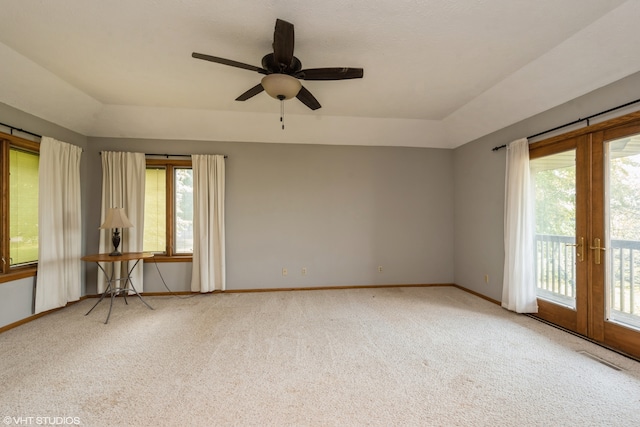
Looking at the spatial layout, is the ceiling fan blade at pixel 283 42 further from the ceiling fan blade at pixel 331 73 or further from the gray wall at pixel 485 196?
the gray wall at pixel 485 196

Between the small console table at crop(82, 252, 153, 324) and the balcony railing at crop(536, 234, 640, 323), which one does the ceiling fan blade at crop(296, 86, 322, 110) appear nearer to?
the small console table at crop(82, 252, 153, 324)

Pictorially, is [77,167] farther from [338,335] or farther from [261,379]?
[338,335]

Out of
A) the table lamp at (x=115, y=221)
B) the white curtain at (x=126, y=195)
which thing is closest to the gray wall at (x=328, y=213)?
the white curtain at (x=126, y=195)

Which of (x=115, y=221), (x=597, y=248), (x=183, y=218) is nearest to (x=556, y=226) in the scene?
(x=597, y=248)

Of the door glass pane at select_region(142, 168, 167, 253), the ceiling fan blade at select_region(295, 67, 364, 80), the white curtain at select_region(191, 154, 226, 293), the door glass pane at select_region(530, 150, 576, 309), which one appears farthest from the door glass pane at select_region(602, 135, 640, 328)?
the door glass pane at select_region(142, 168, 167, 253)

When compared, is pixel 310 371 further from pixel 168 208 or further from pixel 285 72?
pixel 168 208

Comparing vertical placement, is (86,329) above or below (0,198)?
below

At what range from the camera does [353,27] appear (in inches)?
85.0

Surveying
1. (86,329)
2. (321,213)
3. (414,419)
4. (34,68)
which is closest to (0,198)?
(34,68)

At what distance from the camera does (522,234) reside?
3209mm

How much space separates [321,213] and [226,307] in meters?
2.07

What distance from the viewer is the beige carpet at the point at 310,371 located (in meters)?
1.65

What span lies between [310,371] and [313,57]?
2868 millimetres

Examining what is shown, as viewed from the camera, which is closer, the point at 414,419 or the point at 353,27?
the point at 414,419
